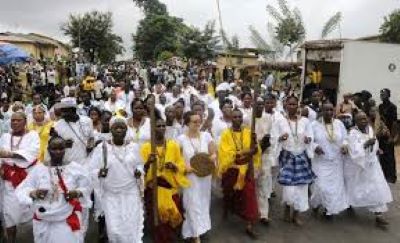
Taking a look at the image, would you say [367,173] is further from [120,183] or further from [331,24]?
[331,24]

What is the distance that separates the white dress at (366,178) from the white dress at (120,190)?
3463mm

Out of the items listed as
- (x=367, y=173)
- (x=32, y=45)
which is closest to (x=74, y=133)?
(x=367, y=173)

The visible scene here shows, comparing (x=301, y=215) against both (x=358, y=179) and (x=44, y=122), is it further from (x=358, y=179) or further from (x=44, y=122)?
(x=44, y=122)

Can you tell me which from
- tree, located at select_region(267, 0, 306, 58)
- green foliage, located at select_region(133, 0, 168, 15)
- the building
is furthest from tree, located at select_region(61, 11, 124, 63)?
tree, located at select_region(267, 0, 306, 58)

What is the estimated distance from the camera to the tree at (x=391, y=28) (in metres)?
29.4

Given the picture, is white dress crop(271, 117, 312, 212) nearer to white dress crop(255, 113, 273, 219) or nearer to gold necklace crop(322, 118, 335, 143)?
white dress crop(255, 113, 273, 219)

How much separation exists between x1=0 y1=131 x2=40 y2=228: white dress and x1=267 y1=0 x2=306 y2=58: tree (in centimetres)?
2101

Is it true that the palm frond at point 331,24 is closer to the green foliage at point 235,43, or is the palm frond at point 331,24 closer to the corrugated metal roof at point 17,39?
the green foliage at point 235,43

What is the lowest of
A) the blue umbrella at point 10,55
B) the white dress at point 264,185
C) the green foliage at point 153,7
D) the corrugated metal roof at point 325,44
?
the white dress at point 264,185

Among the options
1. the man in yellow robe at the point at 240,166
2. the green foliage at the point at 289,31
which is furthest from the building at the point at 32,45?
the man in yellow robe at the point at 240,166

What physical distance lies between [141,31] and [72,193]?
169 ft

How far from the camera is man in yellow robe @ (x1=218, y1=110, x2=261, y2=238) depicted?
775 cm

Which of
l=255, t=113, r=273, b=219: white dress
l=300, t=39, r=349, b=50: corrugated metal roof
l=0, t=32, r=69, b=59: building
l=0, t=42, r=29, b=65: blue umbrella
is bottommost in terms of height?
l=255, t=113, r=273, b=219: white dress

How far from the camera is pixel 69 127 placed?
758 cm
